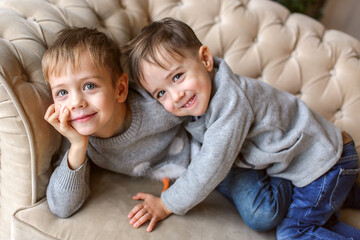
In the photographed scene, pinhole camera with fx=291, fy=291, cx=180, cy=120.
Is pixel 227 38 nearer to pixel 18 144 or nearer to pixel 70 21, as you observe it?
pixel 70 21

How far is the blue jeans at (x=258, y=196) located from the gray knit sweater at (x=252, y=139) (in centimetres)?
6

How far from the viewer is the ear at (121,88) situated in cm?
100

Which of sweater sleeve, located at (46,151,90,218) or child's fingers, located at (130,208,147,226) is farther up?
sweater sleeve, located at (46,151,90,218)

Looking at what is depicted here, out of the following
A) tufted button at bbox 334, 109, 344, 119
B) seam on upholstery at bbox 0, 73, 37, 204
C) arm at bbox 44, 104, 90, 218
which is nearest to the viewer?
seam on upholstery at bbox 0, 73, 37, 204

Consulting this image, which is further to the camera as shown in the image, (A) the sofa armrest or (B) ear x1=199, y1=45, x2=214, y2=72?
(B) ear x1=199, y1=45, x2=214, y2=72

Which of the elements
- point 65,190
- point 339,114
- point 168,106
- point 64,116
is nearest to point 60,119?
point 64,116

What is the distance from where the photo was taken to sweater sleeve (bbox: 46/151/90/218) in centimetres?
92

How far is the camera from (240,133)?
94 cm

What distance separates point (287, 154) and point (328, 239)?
12.4 inches

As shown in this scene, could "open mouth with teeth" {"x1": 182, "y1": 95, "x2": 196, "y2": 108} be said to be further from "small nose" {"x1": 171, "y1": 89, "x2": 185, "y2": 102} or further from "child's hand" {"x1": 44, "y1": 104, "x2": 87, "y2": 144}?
"child's hand" {"x1": 44, "y1": 104, "x2": 87, "y2": 144}

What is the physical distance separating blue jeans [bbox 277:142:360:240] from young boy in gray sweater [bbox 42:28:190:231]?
1.51 ft

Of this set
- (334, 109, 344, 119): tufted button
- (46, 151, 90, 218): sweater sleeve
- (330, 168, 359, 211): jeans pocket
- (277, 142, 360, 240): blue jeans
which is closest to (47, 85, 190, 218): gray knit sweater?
(46, 151, 90, 218): sweater sleeve

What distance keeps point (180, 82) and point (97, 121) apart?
0.94ft

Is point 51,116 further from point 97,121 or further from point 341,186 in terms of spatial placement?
point 341,186
